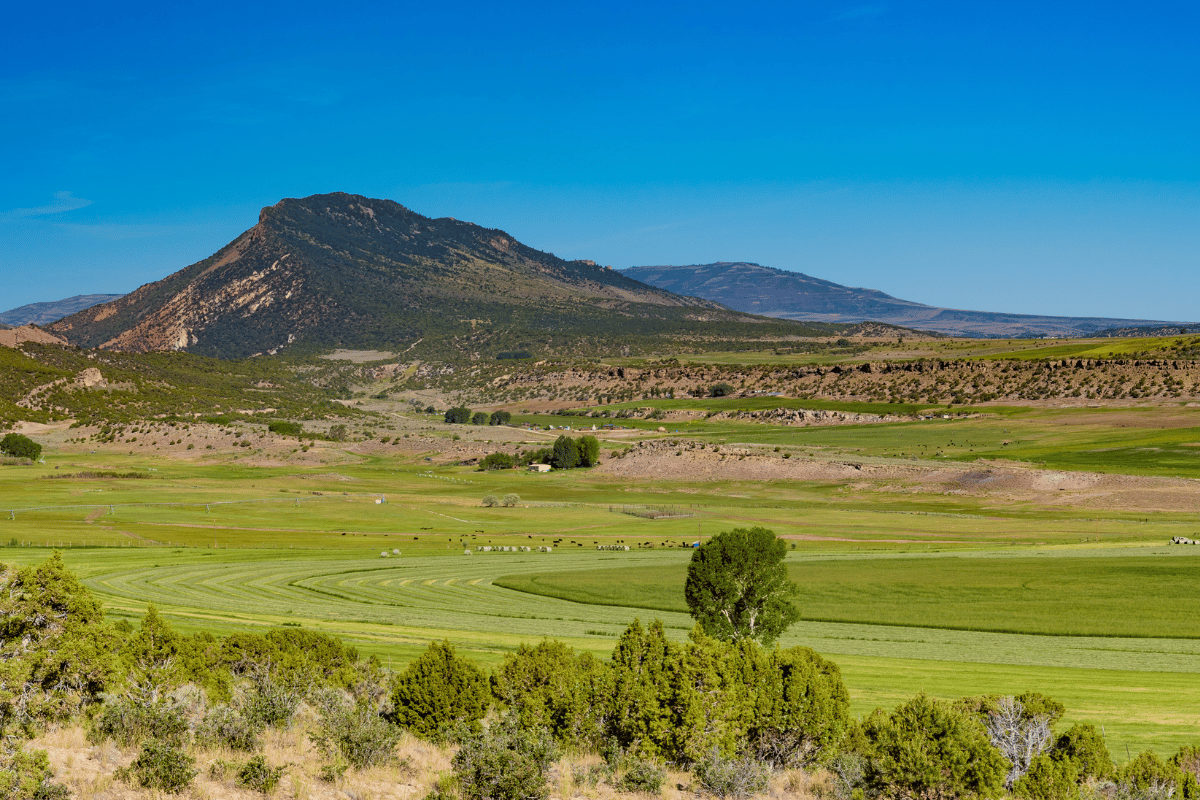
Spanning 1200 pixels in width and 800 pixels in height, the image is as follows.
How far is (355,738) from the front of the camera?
708 inches

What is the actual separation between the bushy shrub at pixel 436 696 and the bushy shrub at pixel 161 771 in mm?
6052

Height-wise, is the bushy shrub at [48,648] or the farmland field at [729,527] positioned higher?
the bushy shrub at [48,648]

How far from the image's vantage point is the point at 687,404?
168875mm

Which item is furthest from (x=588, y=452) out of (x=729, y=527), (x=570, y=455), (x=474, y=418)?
(x=474, y=418)

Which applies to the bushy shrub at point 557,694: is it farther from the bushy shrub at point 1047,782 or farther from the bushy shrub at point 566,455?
the bushy shrub at point 566,455

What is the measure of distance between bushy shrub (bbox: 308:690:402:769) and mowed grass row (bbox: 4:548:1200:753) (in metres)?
10.7

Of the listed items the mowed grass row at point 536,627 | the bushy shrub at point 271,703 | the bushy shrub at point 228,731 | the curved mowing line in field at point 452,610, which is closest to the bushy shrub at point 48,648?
the bushy shrub at point 228,731

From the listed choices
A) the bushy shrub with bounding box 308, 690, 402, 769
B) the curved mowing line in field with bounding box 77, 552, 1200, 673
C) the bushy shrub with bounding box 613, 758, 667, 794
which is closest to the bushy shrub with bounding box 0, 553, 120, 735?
the bushy shrub with bounding box 308, 690, 402, 769

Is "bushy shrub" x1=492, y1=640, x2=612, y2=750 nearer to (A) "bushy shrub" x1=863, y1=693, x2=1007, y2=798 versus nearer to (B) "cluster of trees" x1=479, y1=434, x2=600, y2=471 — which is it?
(A) "bushy shrub" x1=863, y1=693, x2=1007, y2=798

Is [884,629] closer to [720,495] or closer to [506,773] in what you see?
[506,773]

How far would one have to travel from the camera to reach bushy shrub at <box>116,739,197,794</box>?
50.2 feet

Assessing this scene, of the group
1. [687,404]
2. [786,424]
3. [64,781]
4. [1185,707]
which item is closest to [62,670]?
[64,781]

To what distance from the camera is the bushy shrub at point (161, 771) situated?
50.2ft

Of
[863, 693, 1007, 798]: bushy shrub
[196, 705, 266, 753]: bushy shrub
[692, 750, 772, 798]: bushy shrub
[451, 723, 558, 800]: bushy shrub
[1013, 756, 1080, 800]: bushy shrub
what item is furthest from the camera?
[196, 705, 266, 753]: bushy shrub
